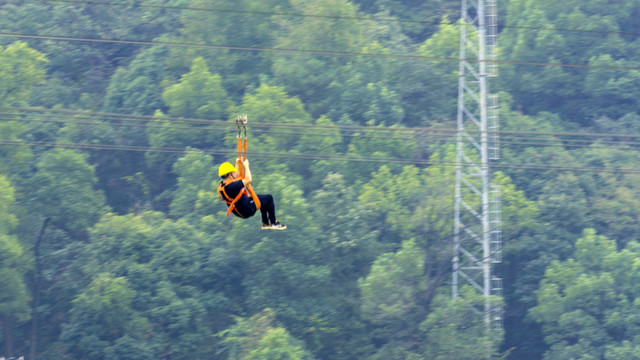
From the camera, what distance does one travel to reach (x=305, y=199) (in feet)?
158

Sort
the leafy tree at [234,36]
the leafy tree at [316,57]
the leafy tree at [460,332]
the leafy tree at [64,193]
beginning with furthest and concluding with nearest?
the leafy tree at [234,36] < the leafy tree at [316,57] < the leafy tree at [64,193] < the leafy tree at [460,332]

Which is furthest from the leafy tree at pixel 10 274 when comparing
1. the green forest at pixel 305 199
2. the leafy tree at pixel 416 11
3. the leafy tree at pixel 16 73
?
the leafy tree at pixel 416 11

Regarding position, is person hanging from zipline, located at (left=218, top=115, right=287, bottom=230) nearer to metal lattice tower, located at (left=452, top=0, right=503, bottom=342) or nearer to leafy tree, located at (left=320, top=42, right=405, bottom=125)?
metal lattice tower, located at (left=452, top=0, right=503, bottom=342)

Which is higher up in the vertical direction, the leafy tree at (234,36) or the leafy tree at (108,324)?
the leafy tree at (234,36)

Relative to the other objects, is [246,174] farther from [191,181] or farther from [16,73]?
[16,73]

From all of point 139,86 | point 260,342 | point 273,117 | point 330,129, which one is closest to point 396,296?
point 260,342

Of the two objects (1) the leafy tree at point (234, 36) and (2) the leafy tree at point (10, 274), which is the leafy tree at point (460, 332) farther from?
(1) the leafy tree at point (234, 36)

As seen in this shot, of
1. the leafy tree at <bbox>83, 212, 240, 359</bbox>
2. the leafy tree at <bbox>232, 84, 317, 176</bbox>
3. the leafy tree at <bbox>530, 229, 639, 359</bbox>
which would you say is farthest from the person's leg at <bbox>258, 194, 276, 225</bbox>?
the leafy tree at <bbox>232, 84, 317, 176</bbox>

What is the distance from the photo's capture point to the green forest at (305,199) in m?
43.2

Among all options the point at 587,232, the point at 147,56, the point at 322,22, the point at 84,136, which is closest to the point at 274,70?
the point at 322,22

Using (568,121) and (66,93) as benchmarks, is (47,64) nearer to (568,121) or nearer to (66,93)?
(66,93)

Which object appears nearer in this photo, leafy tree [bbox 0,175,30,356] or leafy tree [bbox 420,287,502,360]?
leafy tree [bbox 420,287,502,360]

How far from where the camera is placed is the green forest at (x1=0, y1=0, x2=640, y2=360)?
43.2 m

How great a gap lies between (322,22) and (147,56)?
1291 centimetres
